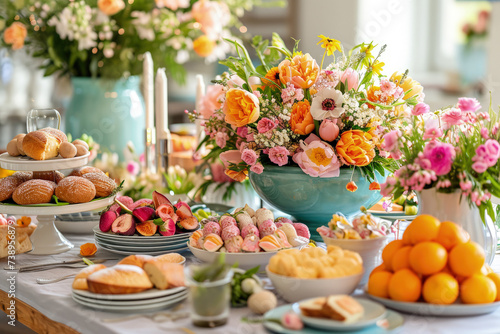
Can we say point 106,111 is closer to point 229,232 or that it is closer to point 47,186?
point 47,186

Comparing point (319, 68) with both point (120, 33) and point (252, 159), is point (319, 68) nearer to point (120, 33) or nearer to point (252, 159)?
point (252, 159)

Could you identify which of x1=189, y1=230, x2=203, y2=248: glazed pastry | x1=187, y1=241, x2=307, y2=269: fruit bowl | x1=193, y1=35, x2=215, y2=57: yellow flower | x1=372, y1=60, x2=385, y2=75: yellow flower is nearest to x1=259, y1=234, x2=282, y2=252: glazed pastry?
x1=187, y1=241, x2=307, y2=269: fruit bowl

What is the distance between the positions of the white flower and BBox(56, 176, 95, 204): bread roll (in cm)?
50

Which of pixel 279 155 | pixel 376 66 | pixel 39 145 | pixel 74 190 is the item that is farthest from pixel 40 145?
pixel 376 66

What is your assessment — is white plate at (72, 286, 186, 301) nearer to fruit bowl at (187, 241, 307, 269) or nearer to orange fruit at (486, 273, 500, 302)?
fruit bowl at (187, 241, 307, 269)

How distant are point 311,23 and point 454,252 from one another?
12.3ft

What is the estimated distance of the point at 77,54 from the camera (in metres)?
2.20

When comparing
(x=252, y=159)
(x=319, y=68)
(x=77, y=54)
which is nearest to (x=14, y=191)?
(x=252, y=159)

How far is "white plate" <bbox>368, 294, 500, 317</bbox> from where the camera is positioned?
943mm

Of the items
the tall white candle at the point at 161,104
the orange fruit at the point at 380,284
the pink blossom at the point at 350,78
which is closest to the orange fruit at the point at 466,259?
the orange fruit at the point at 380,284

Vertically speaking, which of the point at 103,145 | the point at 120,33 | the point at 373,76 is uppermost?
the point at 120,33

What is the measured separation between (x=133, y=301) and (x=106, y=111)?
57.8 inches

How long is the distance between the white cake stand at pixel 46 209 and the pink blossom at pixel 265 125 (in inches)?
14.3

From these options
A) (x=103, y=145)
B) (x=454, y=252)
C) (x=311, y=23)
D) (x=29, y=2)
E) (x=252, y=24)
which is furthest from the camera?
(x=252, y=24)
